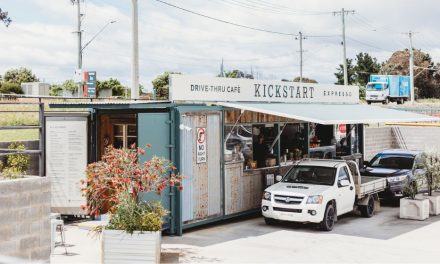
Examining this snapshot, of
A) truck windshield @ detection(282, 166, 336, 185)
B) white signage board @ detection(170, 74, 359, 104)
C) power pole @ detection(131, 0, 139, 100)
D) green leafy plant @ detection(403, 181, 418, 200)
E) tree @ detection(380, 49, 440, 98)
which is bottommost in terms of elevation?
green leafy plant @ detection(403, 181, 418, 200)

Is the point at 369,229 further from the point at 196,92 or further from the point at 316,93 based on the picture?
the point at 316,93

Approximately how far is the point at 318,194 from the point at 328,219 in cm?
77

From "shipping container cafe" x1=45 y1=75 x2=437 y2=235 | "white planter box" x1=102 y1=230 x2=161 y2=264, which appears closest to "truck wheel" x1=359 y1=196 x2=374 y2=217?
"shipping container cafe" x1=45 y1=75 x2=437 y2=235

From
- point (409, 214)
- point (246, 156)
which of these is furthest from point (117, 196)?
point (409, 214)

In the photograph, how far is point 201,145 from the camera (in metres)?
14.7

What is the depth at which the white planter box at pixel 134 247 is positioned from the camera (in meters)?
10.4

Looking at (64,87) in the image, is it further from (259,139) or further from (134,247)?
(134,247)

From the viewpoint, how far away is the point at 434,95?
309 feet

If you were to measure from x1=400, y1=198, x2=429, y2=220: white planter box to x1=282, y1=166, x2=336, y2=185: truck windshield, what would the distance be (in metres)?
2.64

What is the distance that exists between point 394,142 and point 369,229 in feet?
56.0

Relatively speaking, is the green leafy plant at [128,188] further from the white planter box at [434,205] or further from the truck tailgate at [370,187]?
the white planter box at [434,205]

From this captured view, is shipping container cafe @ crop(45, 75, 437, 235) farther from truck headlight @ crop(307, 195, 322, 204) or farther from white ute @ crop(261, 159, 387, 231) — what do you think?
truck headlight @ crop(307, 195, 322, 204)

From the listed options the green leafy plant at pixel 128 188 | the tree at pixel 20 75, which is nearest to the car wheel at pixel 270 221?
the green leafy plant at pixel 128 188

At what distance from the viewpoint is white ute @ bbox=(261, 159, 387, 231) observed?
47.2ft
